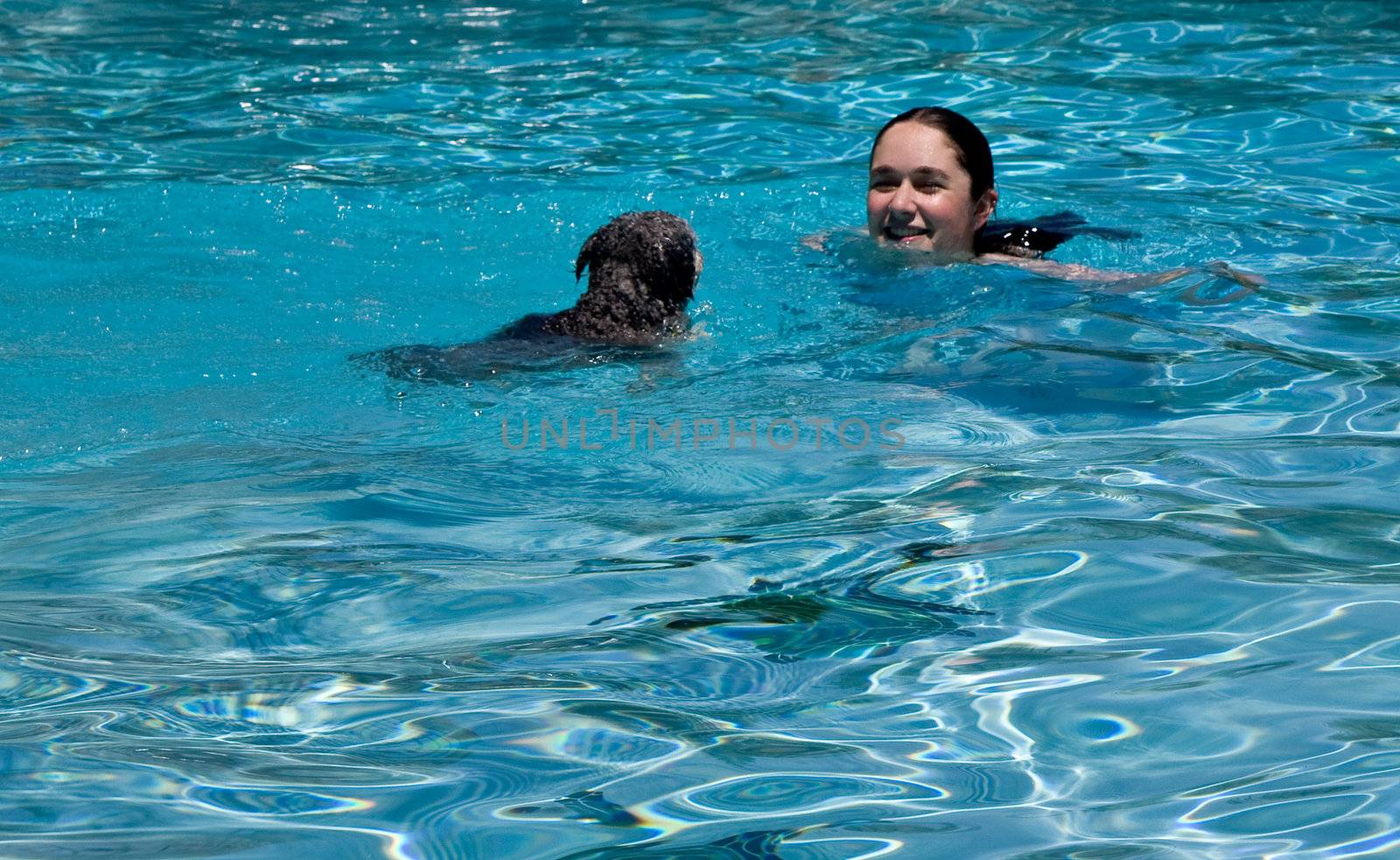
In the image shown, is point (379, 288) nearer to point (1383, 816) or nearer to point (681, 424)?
point (681, 424)

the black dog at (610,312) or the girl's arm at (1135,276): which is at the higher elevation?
the black dog at (610,312)

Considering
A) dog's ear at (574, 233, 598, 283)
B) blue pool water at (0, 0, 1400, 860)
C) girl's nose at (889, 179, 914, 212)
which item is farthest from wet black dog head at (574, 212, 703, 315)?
girl's nose at (889, 179, 914, 212)

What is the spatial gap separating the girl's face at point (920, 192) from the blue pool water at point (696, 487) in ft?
0.62

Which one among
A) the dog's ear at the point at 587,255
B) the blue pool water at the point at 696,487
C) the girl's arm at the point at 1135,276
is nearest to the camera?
the blue pool water at the point at 696,487

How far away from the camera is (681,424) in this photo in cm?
477

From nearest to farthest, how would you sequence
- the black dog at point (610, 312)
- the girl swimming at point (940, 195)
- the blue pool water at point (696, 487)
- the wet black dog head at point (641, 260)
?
the blue pool water at point (696, 487) → the black dog at point (610, 312) → the wet black dog head at point (641, 260) → the girl swimming at point (940, 195)

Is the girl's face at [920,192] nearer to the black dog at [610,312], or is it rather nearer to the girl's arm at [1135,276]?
the girl's arm at [1135,276]

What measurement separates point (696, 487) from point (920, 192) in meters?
2.61

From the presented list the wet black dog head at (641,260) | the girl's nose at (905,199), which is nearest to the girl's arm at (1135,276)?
the girl's nose at (905,199)

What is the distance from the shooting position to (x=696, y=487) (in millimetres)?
4266

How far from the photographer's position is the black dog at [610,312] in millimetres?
5250

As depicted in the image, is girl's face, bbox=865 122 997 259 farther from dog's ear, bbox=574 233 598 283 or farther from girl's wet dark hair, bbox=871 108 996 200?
dog's ear, bbox=574 233 598 283

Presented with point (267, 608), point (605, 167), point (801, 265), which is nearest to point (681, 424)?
point (267, 608)

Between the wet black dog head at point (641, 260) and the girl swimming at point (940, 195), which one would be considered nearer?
the wet black dog head at point (641, 260)
